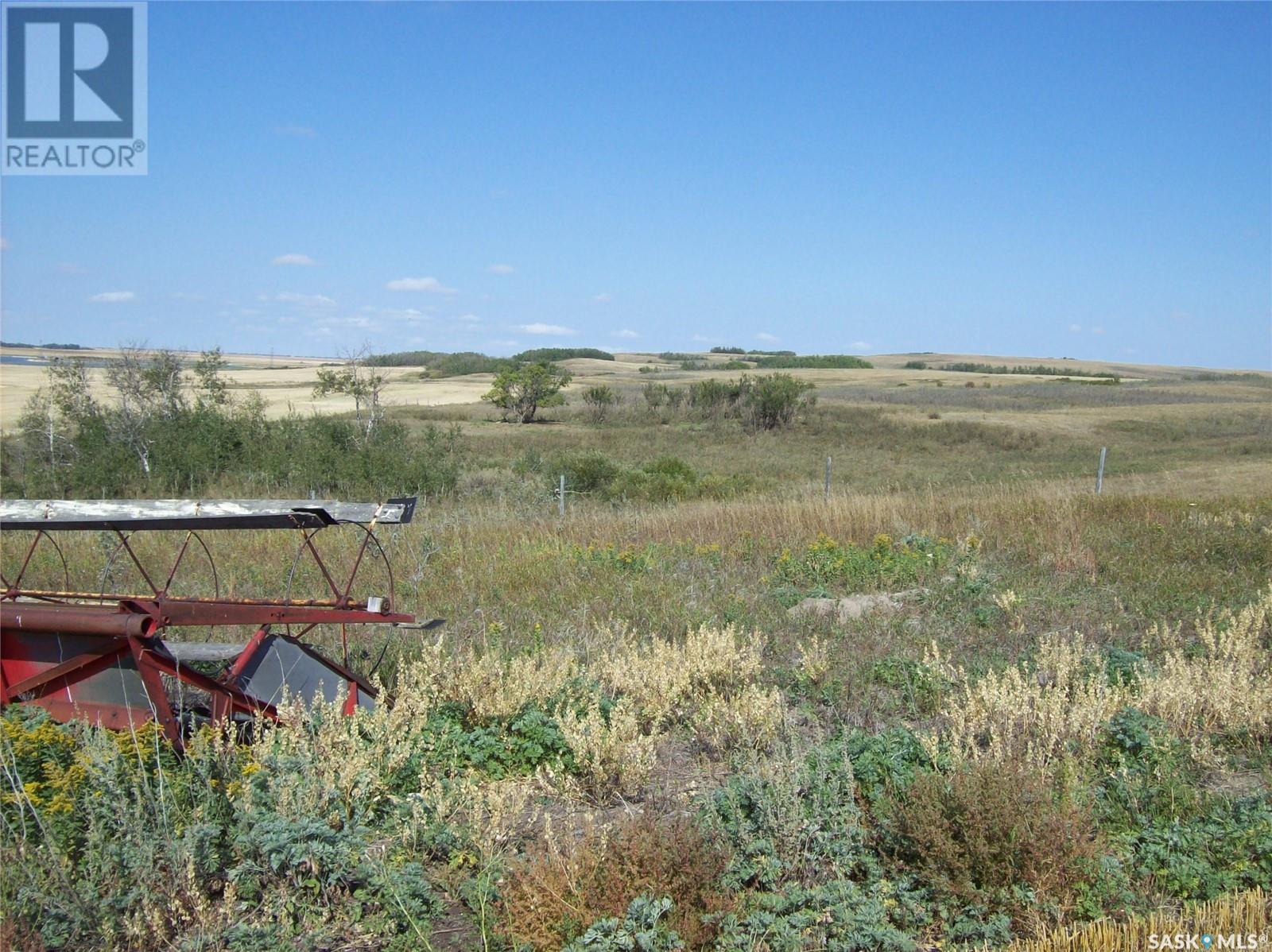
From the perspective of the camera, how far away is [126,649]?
4.36m

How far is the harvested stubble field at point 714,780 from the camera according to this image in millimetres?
3322

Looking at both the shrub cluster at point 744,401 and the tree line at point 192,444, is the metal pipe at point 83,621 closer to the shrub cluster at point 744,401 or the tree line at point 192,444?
the tree line at point 192,444

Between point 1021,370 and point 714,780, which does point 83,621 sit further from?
point 1021,370

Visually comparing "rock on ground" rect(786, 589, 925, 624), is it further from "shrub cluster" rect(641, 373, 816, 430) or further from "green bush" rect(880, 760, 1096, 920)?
"shrub cluster" rect(641, 373, 816, 430)

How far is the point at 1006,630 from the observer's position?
25.1 ft

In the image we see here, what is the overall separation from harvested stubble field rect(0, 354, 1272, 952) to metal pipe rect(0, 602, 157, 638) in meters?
0.41

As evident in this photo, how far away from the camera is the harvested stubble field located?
332cm

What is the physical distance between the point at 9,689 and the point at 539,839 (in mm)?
2633

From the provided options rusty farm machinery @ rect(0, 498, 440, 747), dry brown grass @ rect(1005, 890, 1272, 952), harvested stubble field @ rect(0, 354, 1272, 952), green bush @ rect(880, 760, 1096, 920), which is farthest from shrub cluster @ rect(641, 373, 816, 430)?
dry brown grass @ rect(1005, 890, 1272, 952)

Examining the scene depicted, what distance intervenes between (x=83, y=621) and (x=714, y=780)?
2979mm

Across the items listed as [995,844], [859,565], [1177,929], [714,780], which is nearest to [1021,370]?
[859,565]

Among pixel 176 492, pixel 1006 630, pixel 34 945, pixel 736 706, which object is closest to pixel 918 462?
pixel 176 492

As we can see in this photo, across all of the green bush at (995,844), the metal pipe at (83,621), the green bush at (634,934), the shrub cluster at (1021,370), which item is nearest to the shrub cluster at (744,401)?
the green bush at (995,844)

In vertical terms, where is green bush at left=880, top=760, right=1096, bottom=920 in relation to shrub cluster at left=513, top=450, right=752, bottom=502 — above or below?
above
